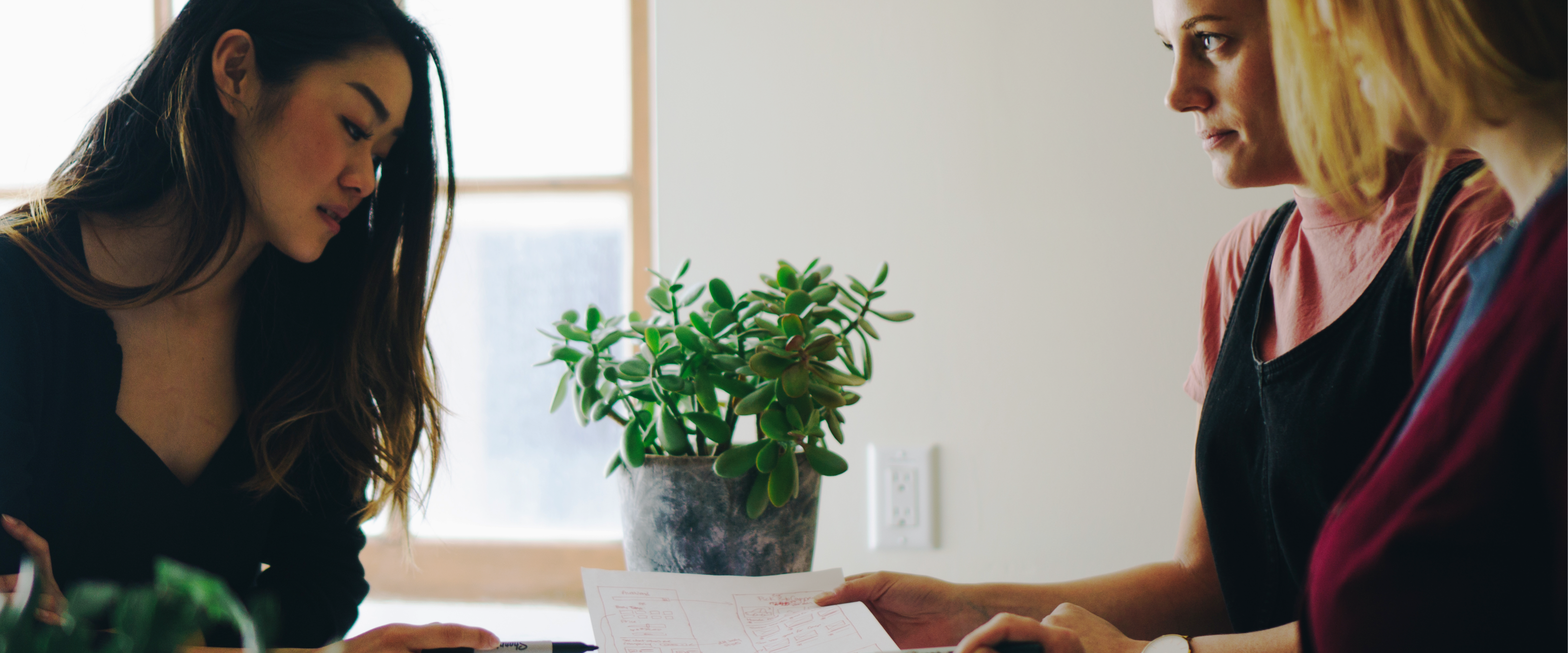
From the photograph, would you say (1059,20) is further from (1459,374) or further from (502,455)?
(502,455)

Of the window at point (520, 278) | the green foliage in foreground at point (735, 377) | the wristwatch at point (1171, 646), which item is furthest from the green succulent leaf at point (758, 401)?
the window at point (520, 278)

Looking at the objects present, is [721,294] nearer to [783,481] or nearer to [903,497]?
[783,481]

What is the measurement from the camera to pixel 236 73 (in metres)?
0.90

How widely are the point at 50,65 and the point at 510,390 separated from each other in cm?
111

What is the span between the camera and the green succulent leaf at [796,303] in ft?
2.47

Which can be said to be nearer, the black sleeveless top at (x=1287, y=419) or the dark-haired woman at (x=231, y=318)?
the black sleeveless top at (x=1287, y=419)

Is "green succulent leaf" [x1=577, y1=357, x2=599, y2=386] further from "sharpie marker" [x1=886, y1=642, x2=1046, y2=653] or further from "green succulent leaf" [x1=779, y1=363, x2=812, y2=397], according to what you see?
"sharpie marker" [x1=886, y1=642, x2=1046, y2=653]

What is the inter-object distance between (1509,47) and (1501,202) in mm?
226

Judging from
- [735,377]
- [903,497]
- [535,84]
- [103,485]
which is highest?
[535,84]

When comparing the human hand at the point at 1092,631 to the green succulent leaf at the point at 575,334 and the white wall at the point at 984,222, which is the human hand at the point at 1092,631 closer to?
the green succulent leaf at the point at 575,334

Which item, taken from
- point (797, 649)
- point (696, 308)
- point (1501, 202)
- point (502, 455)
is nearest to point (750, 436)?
point (696, 308)

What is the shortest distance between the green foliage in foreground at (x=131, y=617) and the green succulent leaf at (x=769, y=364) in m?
0.46

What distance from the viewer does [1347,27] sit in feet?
1.69

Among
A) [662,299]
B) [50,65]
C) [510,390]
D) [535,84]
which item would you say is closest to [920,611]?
[662,299]
